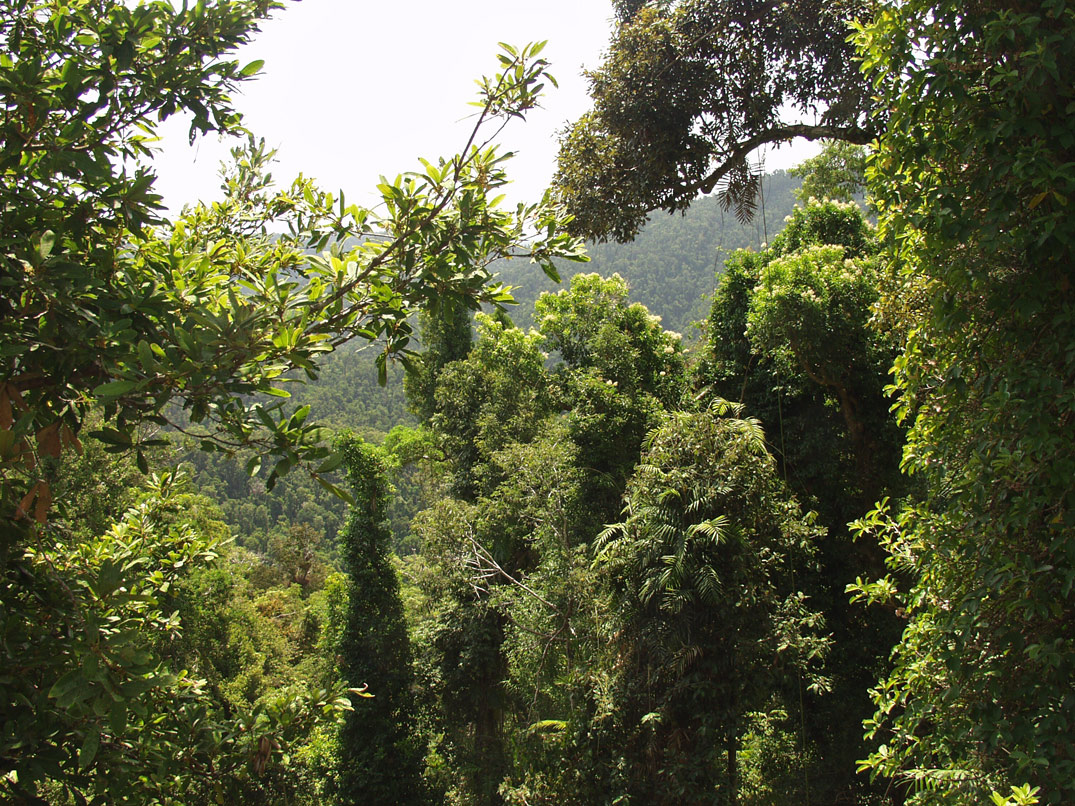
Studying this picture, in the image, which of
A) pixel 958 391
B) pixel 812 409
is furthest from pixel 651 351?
pixel 958 391

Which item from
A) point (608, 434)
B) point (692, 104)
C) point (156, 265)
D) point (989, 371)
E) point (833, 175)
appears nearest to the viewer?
point (156, 265)

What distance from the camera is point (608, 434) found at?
851 centimetres

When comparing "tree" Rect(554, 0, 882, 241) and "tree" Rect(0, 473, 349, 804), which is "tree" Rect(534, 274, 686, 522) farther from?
"tree" Rect(0, 473, 349, 804)

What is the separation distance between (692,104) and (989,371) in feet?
10.7

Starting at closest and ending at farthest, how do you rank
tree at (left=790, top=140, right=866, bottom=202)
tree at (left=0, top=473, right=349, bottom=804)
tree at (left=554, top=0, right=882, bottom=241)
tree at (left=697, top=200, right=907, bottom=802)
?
tree at (left=0, top=473, right=349, bottom=804) < tree at (left=554, top=0, right=882, bottom=241) < tree at (left=697, top=200, right=907, bottom=802) < tree at (left=790, top=140, right=866, bottom=202)

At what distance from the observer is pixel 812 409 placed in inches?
287

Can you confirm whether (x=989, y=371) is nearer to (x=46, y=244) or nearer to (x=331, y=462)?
(x=331, y=462)

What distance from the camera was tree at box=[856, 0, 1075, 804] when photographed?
209 cm

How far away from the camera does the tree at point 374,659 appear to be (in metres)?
10.3

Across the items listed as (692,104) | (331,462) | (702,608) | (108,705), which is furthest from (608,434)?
Result: (108,705)

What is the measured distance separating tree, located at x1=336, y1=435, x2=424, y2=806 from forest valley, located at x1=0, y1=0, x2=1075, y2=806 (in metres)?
0.06

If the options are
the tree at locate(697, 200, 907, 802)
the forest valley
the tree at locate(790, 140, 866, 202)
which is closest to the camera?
the forest valley

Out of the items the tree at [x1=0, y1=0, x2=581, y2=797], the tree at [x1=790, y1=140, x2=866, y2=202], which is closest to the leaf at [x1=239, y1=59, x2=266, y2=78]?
the tree at [x1=0, y1=0, x2=581, y2=797]

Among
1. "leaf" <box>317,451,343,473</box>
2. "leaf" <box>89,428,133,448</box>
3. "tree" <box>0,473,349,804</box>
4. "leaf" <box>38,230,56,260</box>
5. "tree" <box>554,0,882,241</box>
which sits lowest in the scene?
"tree" <box>0,473,349,804</box>
